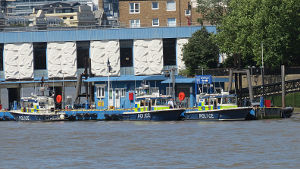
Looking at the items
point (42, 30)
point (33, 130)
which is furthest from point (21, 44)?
point (33, 130)

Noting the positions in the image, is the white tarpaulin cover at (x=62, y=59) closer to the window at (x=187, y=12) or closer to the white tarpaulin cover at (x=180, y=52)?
the white tarpaulin cover at (x=180, y=52)

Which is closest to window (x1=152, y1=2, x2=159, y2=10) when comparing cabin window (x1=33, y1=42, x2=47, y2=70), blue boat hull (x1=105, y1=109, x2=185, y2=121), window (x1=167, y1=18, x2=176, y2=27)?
window (x1=167, y1=18, x2=176, y2=27)

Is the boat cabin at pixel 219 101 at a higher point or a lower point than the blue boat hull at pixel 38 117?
higher

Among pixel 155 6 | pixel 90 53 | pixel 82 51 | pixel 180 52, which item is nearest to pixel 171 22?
pixel 155 6

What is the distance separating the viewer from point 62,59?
11462 cm

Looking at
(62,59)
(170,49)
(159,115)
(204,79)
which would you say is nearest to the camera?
(159,115)

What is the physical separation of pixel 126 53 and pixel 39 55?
45.3ft

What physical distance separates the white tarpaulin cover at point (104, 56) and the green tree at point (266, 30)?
1902cm

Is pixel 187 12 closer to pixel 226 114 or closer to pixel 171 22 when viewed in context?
pixel 171 22

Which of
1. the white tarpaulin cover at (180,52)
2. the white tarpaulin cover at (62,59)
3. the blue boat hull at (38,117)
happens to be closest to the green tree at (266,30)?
the white tarpaulin cover at (180,52)

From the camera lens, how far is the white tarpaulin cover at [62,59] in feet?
375

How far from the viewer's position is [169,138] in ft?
202

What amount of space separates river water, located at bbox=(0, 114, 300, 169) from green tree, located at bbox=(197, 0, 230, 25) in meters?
39.3

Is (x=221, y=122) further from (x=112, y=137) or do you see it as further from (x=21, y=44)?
(x=21, y=44)
